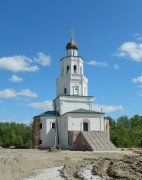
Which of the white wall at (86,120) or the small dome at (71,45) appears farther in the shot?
the small dome at (71,45)

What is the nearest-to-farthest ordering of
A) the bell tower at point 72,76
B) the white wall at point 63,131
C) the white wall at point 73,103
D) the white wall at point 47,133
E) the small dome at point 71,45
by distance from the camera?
the white wall at point 63,131, the white wall at point 47,133, the white wall at point 73,103, the bell tower at point 72,76, the small dome at point 71,45

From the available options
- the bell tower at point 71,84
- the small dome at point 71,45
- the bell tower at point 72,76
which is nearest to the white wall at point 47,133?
the bell tower at point 71,84

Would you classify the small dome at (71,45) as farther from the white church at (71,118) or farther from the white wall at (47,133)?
the white wall at (47,133)

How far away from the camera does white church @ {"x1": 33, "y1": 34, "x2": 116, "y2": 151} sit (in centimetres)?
4084

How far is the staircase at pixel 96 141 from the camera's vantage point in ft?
118

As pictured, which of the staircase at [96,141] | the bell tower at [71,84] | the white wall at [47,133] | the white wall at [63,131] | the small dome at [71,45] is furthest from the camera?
the small dome at [71,45]

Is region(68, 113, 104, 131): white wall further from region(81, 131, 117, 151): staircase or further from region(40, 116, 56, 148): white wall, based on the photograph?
region(40, 116, 56, 148): white wall

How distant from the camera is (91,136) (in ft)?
130

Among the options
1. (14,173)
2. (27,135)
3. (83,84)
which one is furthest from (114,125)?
(14,173)

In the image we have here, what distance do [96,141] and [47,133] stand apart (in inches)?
403

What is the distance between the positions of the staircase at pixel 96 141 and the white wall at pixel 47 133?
679cm

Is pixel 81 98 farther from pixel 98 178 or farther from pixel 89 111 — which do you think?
pixel 98 178

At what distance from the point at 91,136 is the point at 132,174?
987 inches

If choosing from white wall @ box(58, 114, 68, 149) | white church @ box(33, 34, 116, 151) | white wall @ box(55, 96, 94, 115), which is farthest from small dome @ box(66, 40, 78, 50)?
white wall @ box(58, 114, 68, 149)
